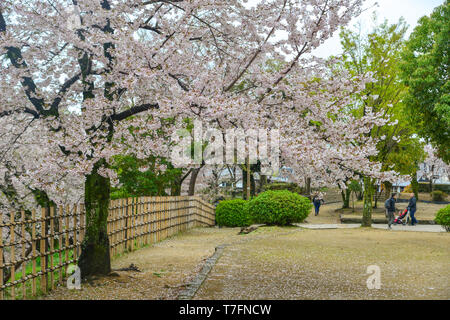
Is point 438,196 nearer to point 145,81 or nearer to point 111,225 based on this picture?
point 111,225

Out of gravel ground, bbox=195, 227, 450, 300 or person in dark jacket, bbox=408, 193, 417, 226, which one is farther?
person in dark jacket, bbox=408, 193, 417, 226

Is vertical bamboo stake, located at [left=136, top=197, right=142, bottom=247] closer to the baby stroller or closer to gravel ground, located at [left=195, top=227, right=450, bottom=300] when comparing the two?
gravel ground, located at [left=195, top=227, right=450, bottom=300]

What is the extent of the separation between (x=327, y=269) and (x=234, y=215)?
41.8ft

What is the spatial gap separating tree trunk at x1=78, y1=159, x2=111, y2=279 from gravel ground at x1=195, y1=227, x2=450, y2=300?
6.56ft

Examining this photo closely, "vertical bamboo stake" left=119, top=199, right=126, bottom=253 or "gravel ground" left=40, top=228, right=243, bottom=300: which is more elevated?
"vertical bamboo stake" left=119, top=199, right=126, bottom=253

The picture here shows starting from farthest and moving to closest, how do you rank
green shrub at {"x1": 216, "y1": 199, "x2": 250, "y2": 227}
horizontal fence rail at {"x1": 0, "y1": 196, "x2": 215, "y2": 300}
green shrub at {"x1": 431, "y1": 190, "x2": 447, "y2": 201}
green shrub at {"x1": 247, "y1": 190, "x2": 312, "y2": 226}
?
green shrub at {"x1": 431, "y1": 190, "x2": 447, "y2": 201}
green shrub at {"x1": 216, "y1": 199, "x2": 250, "y2": 227}
green shrub at {"x1": 247, "y1": 190, "x2": 312, "y2": 226}
horizontal fence rail at {"x1": 0, "y1": 196, "x2": 215, "y2": 300}

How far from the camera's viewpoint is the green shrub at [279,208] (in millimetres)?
18062

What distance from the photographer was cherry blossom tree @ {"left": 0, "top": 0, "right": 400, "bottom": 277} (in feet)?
21.0

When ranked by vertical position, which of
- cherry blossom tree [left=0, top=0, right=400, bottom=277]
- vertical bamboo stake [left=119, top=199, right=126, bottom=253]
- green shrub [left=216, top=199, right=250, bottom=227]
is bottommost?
green shrub [left=216, top=199, right=250, bottom=227]

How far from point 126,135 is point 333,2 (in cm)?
419

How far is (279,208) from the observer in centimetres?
1811

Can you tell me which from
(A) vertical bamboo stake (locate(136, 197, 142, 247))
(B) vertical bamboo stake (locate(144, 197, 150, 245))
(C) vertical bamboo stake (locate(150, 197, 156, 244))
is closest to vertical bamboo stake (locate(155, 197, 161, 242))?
(C) vertical bamboo stake (locate(150, 197, 156, 244))

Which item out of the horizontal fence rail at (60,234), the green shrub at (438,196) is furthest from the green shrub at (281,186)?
the green shrub at (438,196)


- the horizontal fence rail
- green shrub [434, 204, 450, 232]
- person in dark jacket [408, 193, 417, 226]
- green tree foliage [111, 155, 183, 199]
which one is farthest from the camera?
person in dark jacket [408, 193, 417, 226]
